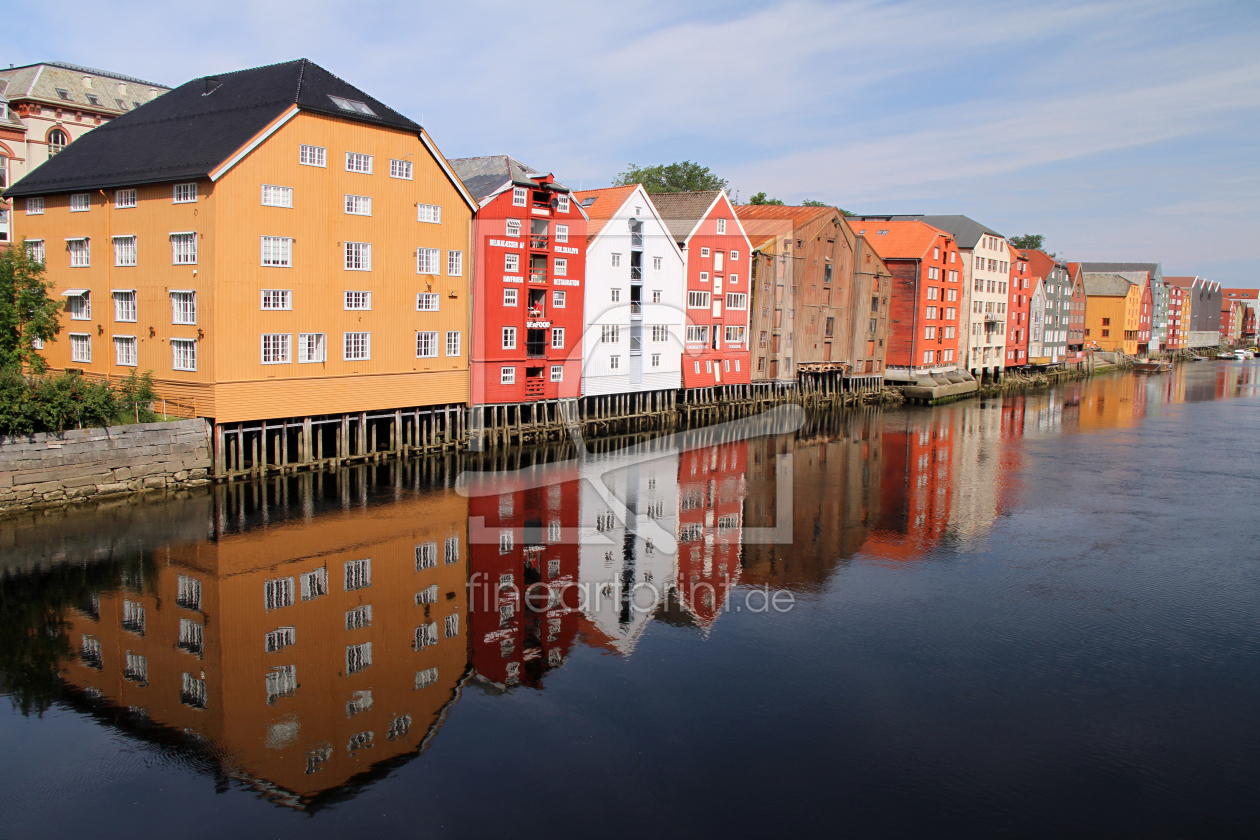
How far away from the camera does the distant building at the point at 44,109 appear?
144 ft

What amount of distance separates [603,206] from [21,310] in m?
26.1

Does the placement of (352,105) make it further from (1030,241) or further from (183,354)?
(1030,241)

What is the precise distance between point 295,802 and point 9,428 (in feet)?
62.8

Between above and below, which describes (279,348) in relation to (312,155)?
below

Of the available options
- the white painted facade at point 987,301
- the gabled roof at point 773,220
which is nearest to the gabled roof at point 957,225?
the white painted facade at point 987,301

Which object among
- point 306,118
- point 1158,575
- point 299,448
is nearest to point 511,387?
point 299,448

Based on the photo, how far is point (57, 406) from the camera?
1019 inches

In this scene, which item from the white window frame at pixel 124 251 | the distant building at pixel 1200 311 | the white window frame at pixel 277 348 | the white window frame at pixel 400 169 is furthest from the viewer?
the distant building at pixel 1200 311

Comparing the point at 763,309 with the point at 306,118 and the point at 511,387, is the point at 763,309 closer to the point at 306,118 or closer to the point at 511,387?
the point at 511,387

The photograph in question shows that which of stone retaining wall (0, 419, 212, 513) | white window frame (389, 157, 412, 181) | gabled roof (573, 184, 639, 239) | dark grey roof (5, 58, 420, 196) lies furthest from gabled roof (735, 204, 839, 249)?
stone retaining wall (0, 419, 212, 513)

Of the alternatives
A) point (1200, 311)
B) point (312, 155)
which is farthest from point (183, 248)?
point (1200, 311)

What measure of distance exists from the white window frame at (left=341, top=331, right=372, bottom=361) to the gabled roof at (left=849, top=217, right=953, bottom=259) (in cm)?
4670

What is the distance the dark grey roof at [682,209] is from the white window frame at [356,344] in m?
22.0

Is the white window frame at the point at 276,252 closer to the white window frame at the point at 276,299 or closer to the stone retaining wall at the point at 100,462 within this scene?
the white window frame at the point at 276,299
